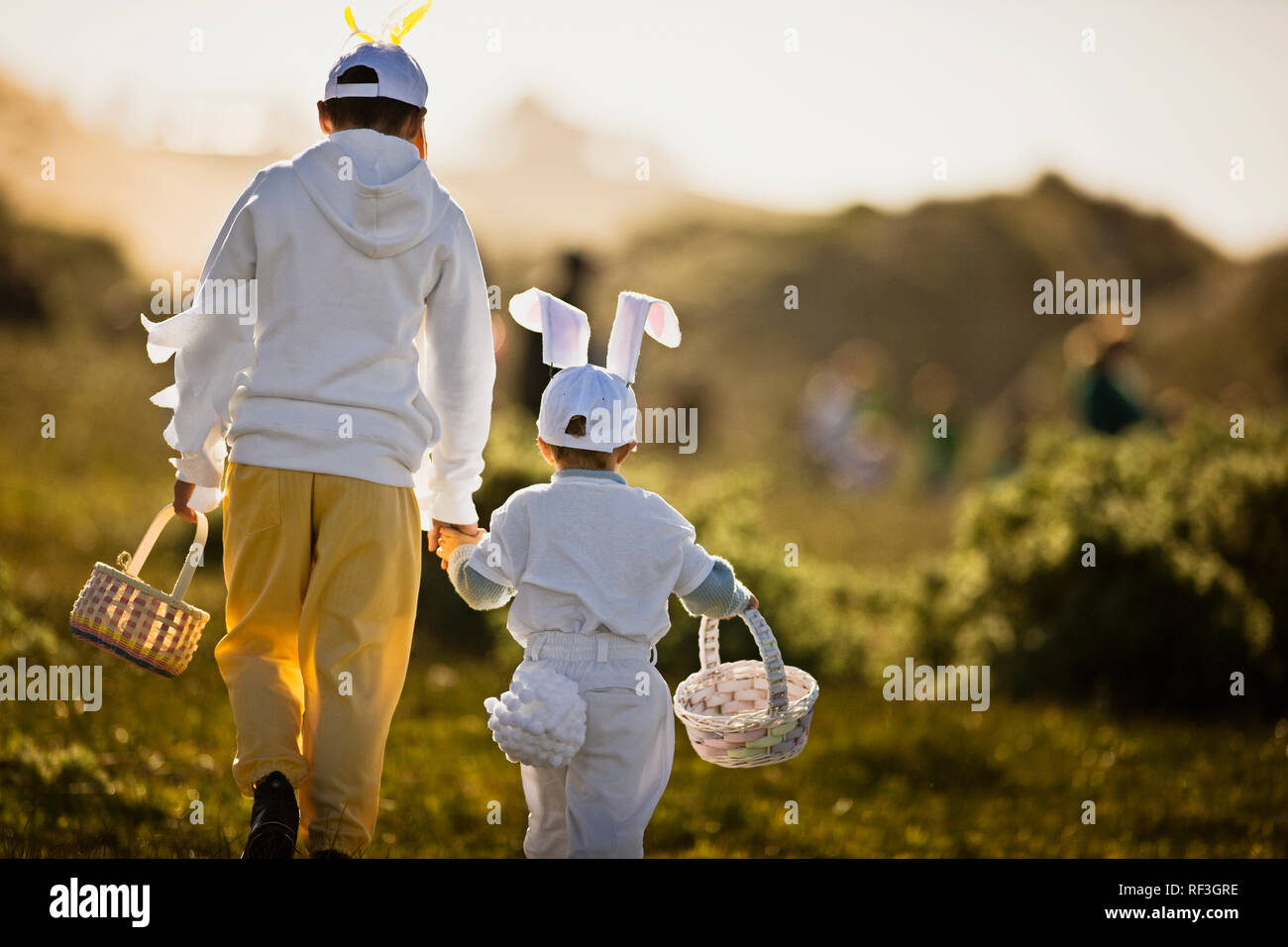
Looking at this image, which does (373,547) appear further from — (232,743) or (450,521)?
(232,743)

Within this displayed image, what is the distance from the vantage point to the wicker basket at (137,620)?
3.72 meters

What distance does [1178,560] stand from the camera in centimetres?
734

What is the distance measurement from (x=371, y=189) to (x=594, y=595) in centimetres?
127

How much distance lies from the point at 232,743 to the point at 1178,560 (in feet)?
16.4

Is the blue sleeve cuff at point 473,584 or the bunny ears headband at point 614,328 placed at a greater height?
the bunny ears headband at point 614,328

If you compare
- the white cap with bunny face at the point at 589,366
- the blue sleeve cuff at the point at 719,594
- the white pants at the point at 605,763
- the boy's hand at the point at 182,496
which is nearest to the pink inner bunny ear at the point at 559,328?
the white cap with bunny face at the point at 589,366

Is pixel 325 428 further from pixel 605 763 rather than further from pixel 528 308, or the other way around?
pixel 605 763

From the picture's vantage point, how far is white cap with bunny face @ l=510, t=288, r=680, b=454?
371cm

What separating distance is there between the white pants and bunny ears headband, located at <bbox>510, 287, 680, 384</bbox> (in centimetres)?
83

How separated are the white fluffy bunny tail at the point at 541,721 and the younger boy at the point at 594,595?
11cm

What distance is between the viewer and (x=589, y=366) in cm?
375

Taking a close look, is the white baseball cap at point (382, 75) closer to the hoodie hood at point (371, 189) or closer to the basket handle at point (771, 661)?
the hoodie hood at point (371, 189)

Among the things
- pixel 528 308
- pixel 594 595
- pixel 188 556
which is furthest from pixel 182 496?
pixel 594 595
